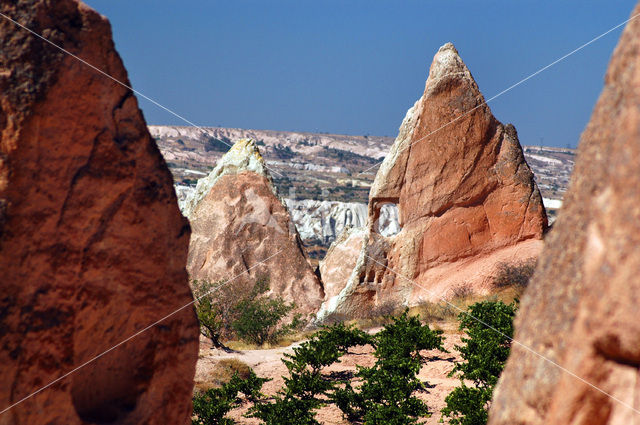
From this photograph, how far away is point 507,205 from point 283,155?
100609 millimetres

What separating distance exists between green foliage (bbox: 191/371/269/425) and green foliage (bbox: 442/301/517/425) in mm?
2470

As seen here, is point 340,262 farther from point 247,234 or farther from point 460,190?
point 460,190

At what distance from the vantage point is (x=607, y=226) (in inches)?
78.9

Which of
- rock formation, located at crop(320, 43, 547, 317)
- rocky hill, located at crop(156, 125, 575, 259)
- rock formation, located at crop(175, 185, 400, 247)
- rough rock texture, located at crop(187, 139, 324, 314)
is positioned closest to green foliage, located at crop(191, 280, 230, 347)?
rough rock texture, located at crop(187, 139, 324, 314)

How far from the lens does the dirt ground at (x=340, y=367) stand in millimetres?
9453

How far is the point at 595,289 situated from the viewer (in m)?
2.03

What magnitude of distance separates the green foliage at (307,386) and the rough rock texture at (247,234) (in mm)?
5769

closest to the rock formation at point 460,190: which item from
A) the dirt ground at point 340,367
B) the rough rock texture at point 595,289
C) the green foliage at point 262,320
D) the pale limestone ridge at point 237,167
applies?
the dirt ground at point 340,367

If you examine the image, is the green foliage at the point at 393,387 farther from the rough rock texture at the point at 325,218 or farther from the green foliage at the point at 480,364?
the rough rock texture at the point at 325,218

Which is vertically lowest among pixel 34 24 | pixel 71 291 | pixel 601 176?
pixel 71 291

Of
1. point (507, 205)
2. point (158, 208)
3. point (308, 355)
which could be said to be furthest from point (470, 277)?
point (158, 208)

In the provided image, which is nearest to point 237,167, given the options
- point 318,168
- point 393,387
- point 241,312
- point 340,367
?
point 241,312

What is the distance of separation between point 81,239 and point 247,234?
15.2 metres

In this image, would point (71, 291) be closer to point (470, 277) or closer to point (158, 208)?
point (158, 208)
